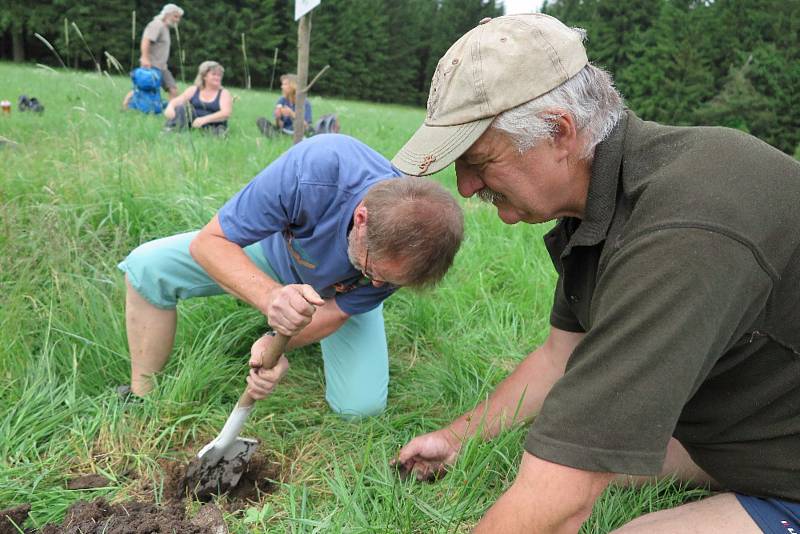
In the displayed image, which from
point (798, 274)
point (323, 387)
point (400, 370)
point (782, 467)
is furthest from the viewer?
point (400, 370)

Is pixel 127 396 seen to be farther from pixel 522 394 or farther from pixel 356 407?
pixel 522 394

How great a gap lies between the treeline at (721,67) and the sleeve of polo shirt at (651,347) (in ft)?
61.4

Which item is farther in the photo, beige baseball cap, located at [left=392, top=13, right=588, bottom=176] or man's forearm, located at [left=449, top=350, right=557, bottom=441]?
man's forearm, located at [left=449, top=350, right=557, bottom=441]

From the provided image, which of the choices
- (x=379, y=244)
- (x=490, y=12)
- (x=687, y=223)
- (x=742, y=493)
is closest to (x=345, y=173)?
(x=379, y=244)

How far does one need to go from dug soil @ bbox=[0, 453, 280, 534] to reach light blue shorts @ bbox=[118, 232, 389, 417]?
0.51m

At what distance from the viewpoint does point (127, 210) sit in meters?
3.39

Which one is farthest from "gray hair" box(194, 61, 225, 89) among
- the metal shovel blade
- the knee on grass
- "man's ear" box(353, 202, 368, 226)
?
the metal shovel blade

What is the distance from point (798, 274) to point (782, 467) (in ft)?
1.82

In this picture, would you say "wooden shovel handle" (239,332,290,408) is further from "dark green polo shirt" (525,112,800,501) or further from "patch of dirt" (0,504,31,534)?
"dark green polo shirt" (525,112,800,501)

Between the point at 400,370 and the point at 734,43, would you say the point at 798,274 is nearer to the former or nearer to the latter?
the point at 400,370

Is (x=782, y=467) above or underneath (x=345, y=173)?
underneath

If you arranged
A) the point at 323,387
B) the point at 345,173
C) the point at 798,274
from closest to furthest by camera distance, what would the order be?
the point at 798,274 < the point at 345,173 < the point at 323,387

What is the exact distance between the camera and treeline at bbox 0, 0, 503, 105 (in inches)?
624

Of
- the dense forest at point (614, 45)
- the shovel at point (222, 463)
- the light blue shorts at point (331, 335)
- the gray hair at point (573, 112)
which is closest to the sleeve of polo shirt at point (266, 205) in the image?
the light blue shorts at point (331, 335)
